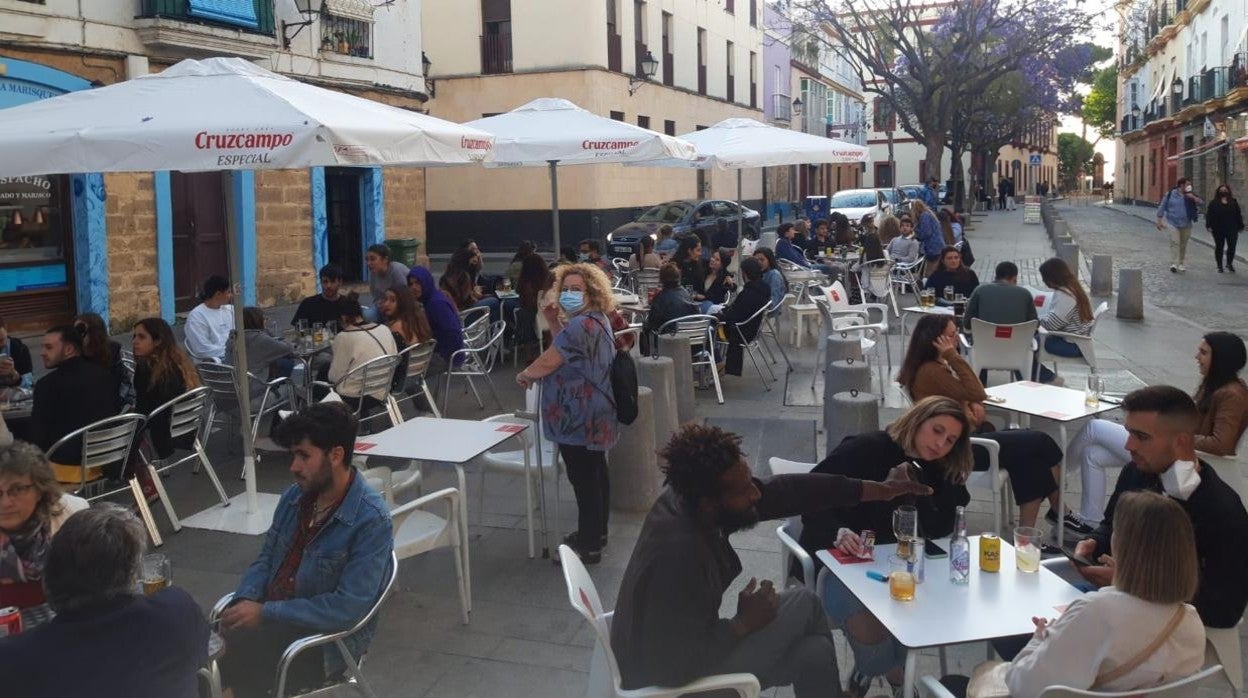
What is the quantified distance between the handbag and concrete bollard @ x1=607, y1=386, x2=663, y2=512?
332 centimetres

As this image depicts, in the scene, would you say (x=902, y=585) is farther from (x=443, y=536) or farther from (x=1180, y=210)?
(x=1180, y=210)

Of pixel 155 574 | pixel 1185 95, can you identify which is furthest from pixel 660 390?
pixel 1185 95

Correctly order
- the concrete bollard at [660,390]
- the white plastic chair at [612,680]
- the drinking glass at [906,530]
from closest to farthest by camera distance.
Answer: the white plastic chair at [612,680]
the drinking glass at [906,530]
the concrete bollard at [660,390]

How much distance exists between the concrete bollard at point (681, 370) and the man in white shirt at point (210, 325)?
3.50m

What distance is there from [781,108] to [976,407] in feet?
139

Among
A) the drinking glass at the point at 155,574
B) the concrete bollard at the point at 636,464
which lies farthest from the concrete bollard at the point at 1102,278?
the drinking glass at the point at 155,574

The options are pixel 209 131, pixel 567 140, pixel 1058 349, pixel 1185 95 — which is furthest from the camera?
pixel 1185 95

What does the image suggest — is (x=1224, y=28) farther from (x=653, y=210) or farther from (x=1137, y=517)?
(x=1137, y=517)

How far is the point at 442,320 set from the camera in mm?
9172

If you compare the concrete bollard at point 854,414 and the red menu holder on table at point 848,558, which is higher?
the concrete bollard at point 854,414

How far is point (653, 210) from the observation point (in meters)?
24.6

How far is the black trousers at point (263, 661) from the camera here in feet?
11.4

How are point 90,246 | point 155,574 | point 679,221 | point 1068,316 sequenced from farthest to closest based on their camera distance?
point 679,221, point 90,246, point 1068,316, point 155,574

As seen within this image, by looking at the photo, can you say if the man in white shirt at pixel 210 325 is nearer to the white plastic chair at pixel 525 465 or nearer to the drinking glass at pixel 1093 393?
the white plastic chair at pixel 525 465
